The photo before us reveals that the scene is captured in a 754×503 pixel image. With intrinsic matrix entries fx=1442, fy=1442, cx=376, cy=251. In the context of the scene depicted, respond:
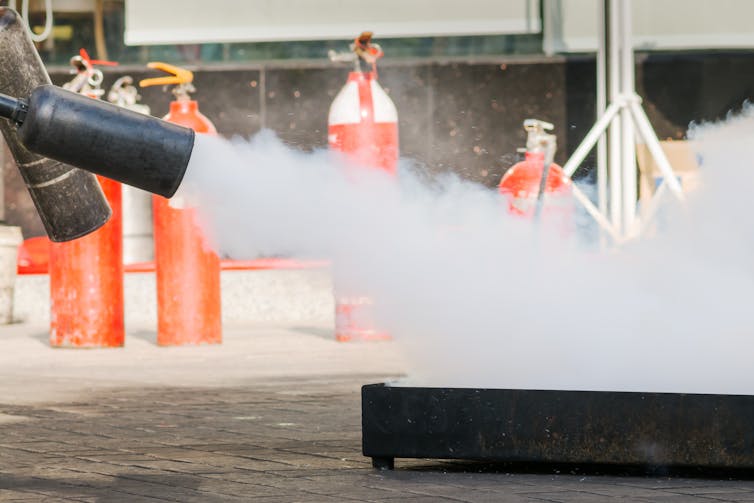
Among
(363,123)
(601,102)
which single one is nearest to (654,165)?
(601,102)

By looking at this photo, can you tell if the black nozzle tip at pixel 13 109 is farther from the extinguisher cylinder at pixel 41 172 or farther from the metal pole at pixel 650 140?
the metal pole at pixel 650 140

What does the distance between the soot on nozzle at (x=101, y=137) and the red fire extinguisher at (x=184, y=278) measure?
5831 mm

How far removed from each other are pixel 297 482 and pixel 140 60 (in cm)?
995

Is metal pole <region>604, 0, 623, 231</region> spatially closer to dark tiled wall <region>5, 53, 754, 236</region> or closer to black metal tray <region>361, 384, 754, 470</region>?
dark tiled wall <region>5, 53, 754, 236</region>

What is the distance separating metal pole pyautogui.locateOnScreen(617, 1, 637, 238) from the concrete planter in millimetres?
4956

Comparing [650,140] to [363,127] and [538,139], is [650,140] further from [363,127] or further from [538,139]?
[363,127]

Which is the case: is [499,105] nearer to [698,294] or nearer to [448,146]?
[448,146]

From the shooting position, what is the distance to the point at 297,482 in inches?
162

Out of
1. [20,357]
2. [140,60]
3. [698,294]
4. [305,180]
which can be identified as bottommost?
[20,357]

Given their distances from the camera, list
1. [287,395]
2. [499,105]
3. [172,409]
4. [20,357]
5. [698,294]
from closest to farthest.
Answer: [698,294]
[172,409]
[287,395]
[20,357]
[499,105]

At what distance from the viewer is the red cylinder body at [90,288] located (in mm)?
9336

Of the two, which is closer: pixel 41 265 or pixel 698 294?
pixel 698 294

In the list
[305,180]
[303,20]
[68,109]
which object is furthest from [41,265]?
[68,109]

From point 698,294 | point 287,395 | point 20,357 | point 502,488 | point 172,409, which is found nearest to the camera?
point 502,488
